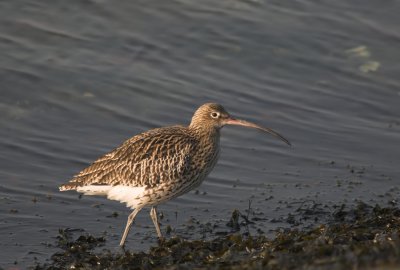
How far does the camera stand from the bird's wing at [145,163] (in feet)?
37.1

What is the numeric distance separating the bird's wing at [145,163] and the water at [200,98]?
74 centimetres

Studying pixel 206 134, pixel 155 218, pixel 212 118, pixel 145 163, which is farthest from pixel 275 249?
pixel 212 118

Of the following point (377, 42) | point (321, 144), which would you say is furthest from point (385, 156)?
point (377, 42)

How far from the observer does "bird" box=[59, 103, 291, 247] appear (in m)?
11.3

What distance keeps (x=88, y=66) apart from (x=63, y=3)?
8.01 ft

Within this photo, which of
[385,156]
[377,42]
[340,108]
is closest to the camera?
[385,156]

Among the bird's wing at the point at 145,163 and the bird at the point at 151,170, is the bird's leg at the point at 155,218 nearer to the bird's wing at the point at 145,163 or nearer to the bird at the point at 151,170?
the bird at the point at 151,170

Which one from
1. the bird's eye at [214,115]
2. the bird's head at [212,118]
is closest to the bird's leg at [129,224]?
the bird's head at [212,118]

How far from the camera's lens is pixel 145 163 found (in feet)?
37.4

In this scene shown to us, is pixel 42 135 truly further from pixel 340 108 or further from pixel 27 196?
pixel 340 108

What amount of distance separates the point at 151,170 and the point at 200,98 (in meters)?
4.38

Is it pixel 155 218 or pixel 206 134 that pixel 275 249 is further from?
pixel 206 134

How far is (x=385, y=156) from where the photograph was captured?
46.3ft

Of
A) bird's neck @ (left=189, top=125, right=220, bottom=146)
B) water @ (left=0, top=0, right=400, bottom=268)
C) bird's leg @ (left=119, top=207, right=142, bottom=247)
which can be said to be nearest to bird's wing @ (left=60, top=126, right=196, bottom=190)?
bird's neck @ (left=189, top=125, right=220, bottom=146)
